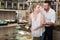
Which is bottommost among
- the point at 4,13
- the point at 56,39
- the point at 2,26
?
the point at 56,39

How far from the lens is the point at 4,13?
4230 mm

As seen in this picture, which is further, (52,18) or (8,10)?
(8,10)

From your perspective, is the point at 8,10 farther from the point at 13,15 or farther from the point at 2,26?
the point at 2,26

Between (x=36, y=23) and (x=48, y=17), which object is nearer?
(x=36, y=23)

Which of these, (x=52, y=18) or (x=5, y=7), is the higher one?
(x=5, y=7)

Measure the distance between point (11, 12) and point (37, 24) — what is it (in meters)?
Answer: 1.84

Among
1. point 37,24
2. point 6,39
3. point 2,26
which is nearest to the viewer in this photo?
point 6,39

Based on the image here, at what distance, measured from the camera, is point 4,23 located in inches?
142

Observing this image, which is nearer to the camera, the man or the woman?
the woman

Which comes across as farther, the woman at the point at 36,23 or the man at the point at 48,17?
the man at the point at 48,17

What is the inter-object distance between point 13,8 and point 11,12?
0.21 meters

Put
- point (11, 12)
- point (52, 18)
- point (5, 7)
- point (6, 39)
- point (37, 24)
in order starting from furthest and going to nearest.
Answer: point (11, 12)
point (5, 7)
point (52, 18)
point (37, 24)
point (6, 39)

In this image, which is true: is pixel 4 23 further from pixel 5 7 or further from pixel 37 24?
pixel 37 24

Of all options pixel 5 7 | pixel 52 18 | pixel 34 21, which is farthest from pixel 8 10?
pixel 34 21
